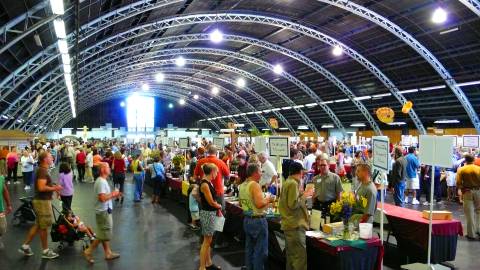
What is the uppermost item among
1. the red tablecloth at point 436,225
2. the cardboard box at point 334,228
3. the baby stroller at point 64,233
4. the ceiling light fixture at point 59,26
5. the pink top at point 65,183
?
the ceiling light fixture at point 59,26

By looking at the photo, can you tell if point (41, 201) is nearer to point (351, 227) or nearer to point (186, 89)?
point (351, 227)

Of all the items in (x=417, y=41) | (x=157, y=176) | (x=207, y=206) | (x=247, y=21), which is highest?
(x=247, y=21)

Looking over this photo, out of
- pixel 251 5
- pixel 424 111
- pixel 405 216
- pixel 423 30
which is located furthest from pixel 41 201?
pixel 424 111

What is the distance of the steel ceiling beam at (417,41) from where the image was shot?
60.6 feet

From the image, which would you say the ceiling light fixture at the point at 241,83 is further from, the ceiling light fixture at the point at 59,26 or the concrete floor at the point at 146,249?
the concrete floor at the point at 146,249

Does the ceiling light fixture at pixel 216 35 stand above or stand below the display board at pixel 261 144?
above

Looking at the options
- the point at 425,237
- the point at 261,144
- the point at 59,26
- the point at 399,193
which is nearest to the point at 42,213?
the point at 261,144

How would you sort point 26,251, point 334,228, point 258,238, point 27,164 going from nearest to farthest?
point 334,228 → point 258,238 → point 26,251 → point 27,164

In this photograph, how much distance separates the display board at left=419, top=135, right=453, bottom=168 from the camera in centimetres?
589

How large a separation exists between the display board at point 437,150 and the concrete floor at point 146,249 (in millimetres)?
1791

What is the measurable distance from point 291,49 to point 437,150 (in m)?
22.0

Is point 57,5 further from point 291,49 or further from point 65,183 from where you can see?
point 291,49

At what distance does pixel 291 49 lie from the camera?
2734 centimetres

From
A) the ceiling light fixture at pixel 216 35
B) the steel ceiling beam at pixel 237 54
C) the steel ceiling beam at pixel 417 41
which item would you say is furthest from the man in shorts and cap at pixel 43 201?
the steel ceiling beam at pixel 237 54
